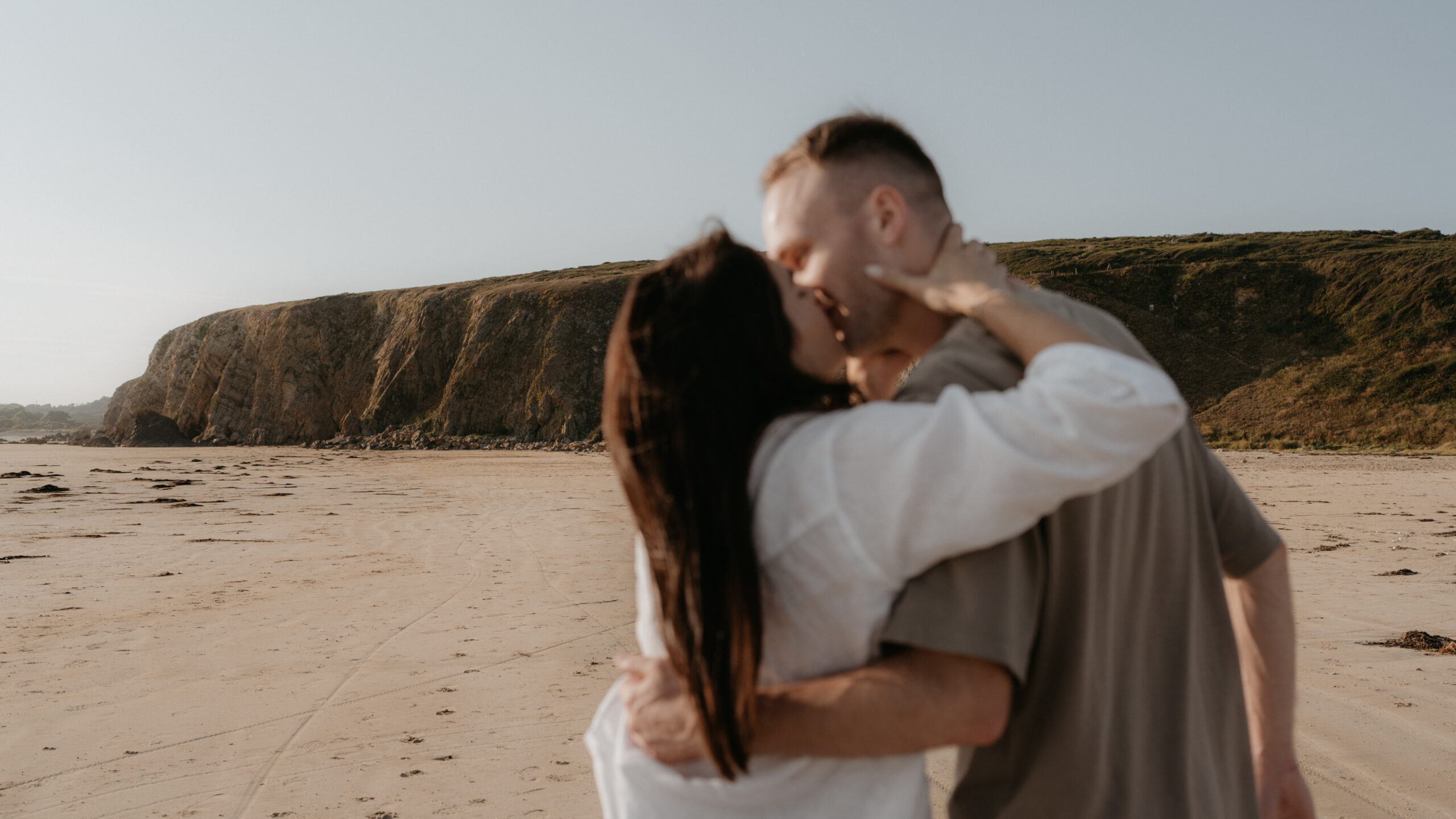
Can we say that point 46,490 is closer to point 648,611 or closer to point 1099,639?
point 648,611

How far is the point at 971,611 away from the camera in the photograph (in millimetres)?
950

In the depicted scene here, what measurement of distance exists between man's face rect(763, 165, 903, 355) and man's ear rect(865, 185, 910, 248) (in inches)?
0.5

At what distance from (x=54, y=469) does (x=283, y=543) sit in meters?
14.1

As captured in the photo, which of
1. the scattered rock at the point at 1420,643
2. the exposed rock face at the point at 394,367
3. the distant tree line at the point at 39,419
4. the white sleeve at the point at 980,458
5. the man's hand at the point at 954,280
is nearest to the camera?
the white sleeve at the point at 980,458

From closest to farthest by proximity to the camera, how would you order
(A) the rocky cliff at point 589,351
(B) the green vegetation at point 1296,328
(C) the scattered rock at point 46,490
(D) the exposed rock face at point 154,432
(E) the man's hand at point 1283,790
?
(E) the man's hand at point 1283,790, (C) the scattered rock at point 46,490, (B) the green vegetation at point 1296,328, (A) the rocky cliff at point 589,351, (D) the exposed rock face at point 154,432

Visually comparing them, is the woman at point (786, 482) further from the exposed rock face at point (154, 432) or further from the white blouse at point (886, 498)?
the exposed rock face at point (154, 432)

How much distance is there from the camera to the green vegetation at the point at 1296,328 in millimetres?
32969

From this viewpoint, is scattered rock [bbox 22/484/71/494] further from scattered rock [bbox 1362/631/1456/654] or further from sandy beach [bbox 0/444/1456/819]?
scattered rock [bbox 1362/631/1456/654]

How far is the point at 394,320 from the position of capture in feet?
150

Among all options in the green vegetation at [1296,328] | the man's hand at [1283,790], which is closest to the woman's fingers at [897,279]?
the man's hand at [1283,790]

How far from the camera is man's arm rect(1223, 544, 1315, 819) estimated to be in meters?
1.45

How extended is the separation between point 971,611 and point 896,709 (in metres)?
0.14

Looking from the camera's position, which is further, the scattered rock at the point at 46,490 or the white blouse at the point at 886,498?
the scattered rock at the point at 46,490

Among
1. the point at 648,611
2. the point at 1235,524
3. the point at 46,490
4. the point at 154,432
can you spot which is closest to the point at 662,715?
the point at 648,611
